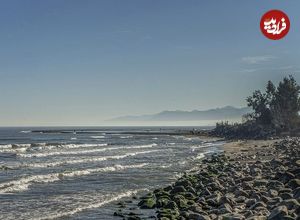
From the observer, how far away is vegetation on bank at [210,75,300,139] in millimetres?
108500

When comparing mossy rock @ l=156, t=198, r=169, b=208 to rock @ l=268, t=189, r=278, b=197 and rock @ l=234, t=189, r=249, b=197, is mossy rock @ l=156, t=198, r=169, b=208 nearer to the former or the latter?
rock @ l=234, t=189, r=249, b=197

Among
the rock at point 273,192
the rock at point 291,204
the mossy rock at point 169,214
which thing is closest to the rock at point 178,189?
the mossy rock at point 169,214

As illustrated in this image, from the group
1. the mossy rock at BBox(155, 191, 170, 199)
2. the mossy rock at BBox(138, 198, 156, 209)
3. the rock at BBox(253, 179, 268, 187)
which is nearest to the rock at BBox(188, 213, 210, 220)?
the mossy rock at BBox(138, 198, 156, 209)

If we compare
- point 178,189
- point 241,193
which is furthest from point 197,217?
point 178,189

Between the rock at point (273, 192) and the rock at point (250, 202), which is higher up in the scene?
the rock at point (273, 192)

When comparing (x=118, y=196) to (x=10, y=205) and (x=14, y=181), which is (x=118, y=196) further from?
(x=14, y=181)

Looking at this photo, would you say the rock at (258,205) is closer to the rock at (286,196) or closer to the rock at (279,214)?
the rock at (286,196)

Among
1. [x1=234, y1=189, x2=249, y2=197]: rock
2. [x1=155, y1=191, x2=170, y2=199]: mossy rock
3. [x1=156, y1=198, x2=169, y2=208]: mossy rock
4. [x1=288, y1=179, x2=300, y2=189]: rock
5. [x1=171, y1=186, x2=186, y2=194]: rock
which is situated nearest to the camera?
[x1=288, y1=179, x2=300, y2=189]: rock

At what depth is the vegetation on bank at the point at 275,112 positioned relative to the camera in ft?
356

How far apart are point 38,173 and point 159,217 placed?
66.3 ft

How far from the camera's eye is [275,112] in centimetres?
11475

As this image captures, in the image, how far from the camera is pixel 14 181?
1219 inches

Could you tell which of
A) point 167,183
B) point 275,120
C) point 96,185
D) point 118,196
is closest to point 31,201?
point 118,196

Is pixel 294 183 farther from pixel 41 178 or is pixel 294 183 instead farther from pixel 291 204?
pixel 41 178
